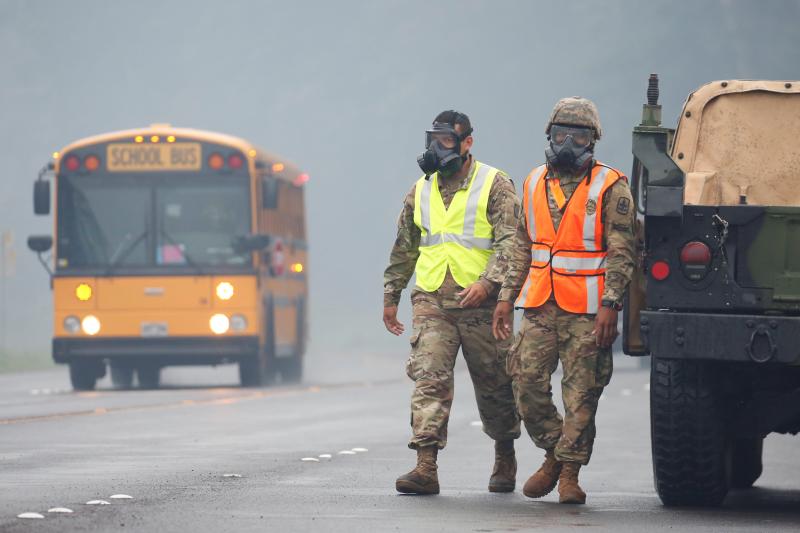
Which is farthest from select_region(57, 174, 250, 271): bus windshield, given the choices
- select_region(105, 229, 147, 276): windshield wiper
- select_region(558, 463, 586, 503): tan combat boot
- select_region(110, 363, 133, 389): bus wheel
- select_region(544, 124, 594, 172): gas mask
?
select_region(558, 463, 586, 503): tan combat boot

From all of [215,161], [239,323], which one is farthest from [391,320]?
[215,161]

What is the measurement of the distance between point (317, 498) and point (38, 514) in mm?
1574

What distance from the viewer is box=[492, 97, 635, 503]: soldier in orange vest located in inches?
385

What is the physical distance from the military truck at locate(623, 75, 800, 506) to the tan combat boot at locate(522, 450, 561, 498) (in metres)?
0.51

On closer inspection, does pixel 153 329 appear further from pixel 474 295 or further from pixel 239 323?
pixel 474 295

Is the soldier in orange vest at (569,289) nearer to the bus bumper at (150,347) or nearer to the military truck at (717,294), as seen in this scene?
the military truck at (717,294)

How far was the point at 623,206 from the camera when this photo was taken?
386 inches

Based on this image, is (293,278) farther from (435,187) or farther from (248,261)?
(435,187)

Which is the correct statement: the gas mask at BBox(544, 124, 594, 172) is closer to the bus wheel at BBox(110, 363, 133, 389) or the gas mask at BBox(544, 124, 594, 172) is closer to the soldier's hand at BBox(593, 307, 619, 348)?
the soldier's hand at BBox(593, 307, 619, 348)

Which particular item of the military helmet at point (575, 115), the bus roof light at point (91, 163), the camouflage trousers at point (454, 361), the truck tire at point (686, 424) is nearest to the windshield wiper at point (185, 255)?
the bus roof light at point (91, 163)

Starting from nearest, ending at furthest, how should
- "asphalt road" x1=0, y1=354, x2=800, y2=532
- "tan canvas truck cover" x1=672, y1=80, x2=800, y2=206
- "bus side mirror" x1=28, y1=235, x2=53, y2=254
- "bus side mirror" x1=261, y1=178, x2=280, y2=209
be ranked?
"asphalt road" x1=0, y1=354, x2=800, y2=532
"tan canvas truck cover" x1=672, y1=80, x2=800, y2=206
"bus side mirror" x1=28, y1=235, x2=53, y2=254
"bus side mirror" x1=261, y1=178, x2=280, y2=209

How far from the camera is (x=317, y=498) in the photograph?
9.77 m

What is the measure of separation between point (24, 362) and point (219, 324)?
1815 centimetres

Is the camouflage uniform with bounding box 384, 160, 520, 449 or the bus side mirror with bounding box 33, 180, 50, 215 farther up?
the bus side mirror with bounding box 33, 180, 50, 215
